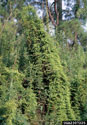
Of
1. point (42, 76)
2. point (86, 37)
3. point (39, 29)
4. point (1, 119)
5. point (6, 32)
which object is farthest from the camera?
point (86, 37)

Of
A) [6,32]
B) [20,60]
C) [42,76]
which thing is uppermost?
[6,32]

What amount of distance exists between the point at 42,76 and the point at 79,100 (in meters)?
0.98

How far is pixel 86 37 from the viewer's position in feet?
38.6

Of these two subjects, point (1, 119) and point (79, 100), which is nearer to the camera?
point (1, 119)

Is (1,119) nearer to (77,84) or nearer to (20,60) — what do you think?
(20,60)

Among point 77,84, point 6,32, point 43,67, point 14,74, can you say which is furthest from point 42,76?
point 6,32

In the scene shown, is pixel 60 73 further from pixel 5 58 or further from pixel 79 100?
pixel 5 58

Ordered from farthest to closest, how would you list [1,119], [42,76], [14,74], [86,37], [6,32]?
[86,37] < [6,32] < [42,76] < [14,74] < [1,119]

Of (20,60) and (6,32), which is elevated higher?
(6,32)

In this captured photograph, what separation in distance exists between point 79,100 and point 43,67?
107cm

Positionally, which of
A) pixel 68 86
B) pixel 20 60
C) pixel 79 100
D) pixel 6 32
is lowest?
pixel 79 100

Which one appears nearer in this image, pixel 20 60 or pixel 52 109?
pixel 52 109

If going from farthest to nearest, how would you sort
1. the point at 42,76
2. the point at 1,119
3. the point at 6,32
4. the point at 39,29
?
the point at 6,32
the point at 39,29
the point at 42,76
the point at 1,119

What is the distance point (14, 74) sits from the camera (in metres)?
3.33
